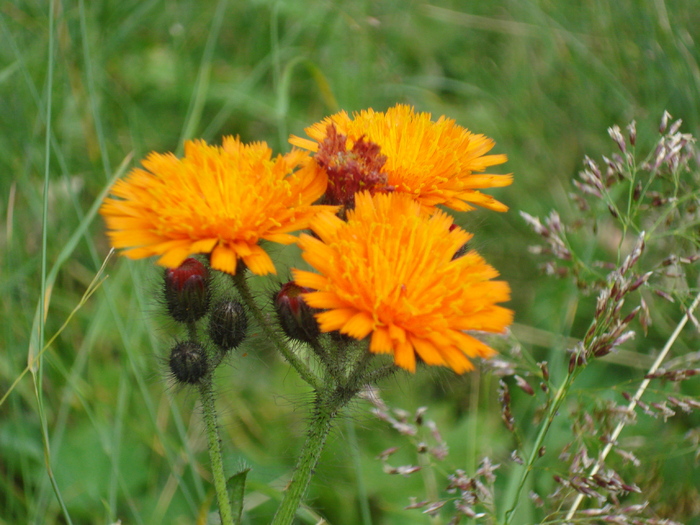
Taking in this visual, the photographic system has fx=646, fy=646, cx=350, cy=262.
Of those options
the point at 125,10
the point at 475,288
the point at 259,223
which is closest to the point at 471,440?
the point at 475,288

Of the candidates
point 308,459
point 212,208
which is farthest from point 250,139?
point 308,459

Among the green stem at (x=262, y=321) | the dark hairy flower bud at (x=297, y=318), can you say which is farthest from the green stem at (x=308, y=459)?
the dark hairy flower bud at (x=297, y=318)

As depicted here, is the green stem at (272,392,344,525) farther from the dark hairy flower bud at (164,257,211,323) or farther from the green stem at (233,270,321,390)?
the dark hairy flower bud at (164,257,211,323)

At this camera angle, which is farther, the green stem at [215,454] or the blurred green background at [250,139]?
the blurred green background at [250,139]

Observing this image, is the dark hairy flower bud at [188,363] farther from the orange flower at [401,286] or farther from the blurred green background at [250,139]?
the orange flower at [401,286]

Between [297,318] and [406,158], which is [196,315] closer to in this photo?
[297,318]

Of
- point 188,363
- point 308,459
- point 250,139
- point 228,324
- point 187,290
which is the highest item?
point 250,139
